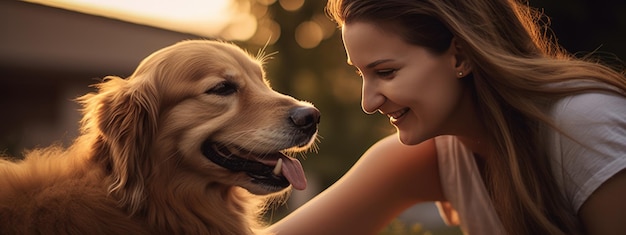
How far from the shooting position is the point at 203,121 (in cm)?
338

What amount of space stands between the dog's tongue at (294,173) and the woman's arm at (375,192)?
1.93 feet

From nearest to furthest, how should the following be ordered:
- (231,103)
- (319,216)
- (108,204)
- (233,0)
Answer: (108,204), (231,103), (319,216), (233,0)

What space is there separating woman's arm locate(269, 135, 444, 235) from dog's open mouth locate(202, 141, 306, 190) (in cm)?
61

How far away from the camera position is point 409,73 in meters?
3.25

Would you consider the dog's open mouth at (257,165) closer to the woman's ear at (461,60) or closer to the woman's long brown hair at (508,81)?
the woman's long brown hair at (508,81)

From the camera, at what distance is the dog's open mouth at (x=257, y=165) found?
3.38 metres

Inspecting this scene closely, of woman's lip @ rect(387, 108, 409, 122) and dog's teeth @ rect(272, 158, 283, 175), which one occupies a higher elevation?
woman's lip @ rect(387, 108, 409, 122)

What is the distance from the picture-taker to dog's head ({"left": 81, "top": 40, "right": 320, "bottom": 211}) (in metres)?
3.22

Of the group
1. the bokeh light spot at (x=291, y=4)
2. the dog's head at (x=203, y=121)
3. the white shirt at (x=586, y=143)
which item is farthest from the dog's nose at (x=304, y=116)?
the bokeh light spot at (x=291, y=4)

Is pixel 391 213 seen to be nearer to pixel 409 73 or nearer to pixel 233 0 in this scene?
pixel 409 73

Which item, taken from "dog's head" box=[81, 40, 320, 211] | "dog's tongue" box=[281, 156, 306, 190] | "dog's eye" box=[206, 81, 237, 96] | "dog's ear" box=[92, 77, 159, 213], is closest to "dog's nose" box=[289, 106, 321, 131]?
"dog's head" box=[81, 40, 320, 211]

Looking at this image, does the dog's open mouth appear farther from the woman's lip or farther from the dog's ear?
the woman's lip

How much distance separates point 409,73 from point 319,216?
1118 millimetres

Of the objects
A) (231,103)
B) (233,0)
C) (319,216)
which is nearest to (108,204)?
(231,103)
